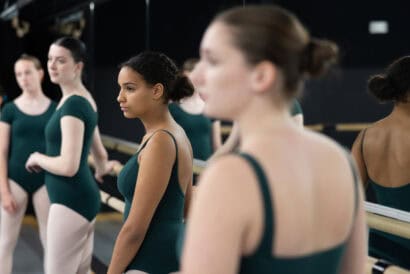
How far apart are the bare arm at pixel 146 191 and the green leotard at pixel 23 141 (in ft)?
6.81

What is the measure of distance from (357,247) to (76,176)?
2.16 m

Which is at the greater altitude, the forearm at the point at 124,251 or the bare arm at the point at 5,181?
the forearm at the point at 124,251

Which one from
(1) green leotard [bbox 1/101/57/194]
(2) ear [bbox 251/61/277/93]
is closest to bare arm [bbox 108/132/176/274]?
(2) ear [bbox 251/61/277/93]

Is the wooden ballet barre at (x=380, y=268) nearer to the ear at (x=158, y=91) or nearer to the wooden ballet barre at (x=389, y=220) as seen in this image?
the wooden ballet barre at (x=389, y=220)

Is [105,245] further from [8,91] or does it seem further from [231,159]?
[231,159]

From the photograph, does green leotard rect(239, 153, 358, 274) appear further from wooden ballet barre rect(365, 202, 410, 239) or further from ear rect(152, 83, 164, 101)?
wooden ballet barre rect(365, 202, 410, 239)

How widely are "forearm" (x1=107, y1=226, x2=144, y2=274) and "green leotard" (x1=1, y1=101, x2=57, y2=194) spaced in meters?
2.06

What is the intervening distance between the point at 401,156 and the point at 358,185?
1291mm

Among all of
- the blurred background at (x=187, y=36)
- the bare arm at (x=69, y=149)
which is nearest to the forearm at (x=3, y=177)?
the bare arm at (x=69, y=149)

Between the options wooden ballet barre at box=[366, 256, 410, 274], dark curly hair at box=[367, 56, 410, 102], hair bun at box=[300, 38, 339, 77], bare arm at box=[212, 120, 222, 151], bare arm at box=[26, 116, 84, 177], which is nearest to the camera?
hair bun at box=[300, 38, 339, 77]

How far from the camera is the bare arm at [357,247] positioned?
4.11 ft

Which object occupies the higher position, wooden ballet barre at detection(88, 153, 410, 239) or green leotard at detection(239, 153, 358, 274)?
green leotard at detection(239, 153, 358, 274)

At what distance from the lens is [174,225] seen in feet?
7.22

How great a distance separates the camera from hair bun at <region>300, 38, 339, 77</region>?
118cm
